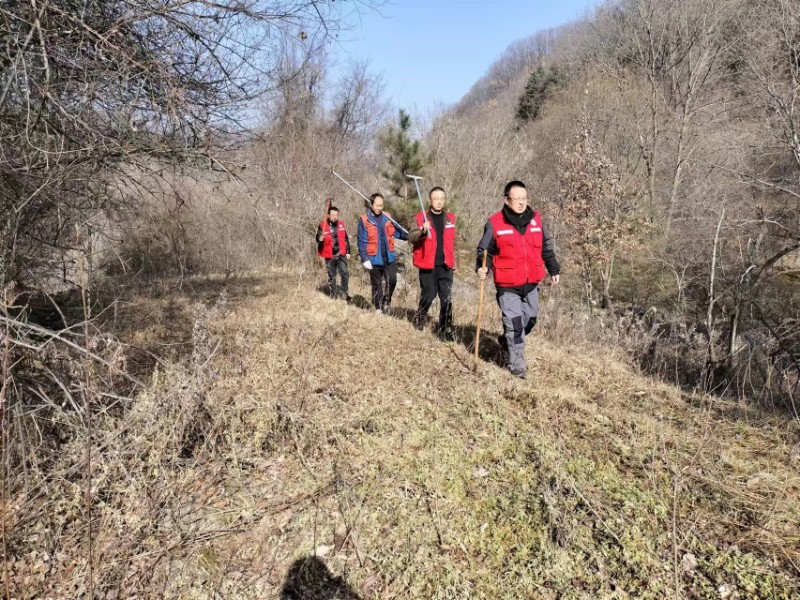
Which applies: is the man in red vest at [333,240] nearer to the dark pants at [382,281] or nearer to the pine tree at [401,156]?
the dark pants at [382,281]

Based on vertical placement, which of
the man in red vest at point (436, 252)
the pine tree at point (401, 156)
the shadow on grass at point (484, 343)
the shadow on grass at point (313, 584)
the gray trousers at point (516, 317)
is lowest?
the shadow on grass at point (313, 584)

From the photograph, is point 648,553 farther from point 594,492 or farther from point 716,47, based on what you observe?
point 716,47

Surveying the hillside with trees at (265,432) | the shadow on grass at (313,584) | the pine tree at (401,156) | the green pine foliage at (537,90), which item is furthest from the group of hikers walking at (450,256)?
the green pine foliage at (537,90)

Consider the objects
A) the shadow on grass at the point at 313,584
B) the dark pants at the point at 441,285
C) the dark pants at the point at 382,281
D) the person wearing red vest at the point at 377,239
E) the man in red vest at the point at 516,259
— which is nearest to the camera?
the shadow on grass at the point at 313,584

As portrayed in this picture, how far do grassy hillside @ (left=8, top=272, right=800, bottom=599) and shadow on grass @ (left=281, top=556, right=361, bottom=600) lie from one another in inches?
0.4

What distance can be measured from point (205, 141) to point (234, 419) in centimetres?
214

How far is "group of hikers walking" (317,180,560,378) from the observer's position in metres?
4.38

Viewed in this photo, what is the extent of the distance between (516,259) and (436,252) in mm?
1457

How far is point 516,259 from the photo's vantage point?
4359 millimetres

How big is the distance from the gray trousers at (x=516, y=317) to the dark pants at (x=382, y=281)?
8.81ft

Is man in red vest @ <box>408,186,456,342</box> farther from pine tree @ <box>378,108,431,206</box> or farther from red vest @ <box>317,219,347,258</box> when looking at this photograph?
pine tree @ <box>378,108,431,206</box>

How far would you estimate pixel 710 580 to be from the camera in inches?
87.4

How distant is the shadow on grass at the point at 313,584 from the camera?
2303 mm

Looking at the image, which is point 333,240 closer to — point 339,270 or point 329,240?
point 329,240
